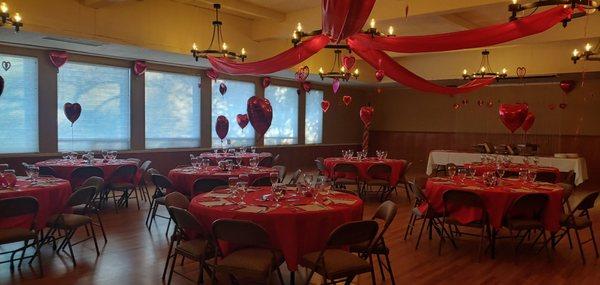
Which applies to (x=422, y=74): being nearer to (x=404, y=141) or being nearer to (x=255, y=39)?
(x=404, y=141)

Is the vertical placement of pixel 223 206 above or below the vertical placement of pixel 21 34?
below

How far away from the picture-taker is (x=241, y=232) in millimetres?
3531

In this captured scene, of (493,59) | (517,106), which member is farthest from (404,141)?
(517,106)

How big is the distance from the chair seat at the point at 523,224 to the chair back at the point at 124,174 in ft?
19.3

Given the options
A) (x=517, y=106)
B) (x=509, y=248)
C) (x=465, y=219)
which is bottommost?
(x=509, y=248)

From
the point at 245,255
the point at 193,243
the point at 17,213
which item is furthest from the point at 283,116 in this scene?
the point at 245,255

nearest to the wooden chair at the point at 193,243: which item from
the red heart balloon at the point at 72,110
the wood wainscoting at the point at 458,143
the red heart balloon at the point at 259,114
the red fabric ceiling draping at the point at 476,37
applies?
the red heart balloon at the point at 259,114

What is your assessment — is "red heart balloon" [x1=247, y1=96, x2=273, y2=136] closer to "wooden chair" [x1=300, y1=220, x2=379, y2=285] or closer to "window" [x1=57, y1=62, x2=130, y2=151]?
"wooden chair" [x1=300, y1=220, x2=379, y2=285]

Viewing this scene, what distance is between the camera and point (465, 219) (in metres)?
5.53

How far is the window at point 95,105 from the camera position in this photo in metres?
9.98

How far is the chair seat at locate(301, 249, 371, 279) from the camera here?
11.6 ft

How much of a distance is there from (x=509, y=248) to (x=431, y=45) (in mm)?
2814

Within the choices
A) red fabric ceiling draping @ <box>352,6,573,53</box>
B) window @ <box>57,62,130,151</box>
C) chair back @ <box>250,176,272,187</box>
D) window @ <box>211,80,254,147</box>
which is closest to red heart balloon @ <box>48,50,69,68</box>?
window @ <box>57,62,130,151</box>

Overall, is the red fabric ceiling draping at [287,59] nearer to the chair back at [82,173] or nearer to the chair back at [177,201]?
the chair back at [177,201]
